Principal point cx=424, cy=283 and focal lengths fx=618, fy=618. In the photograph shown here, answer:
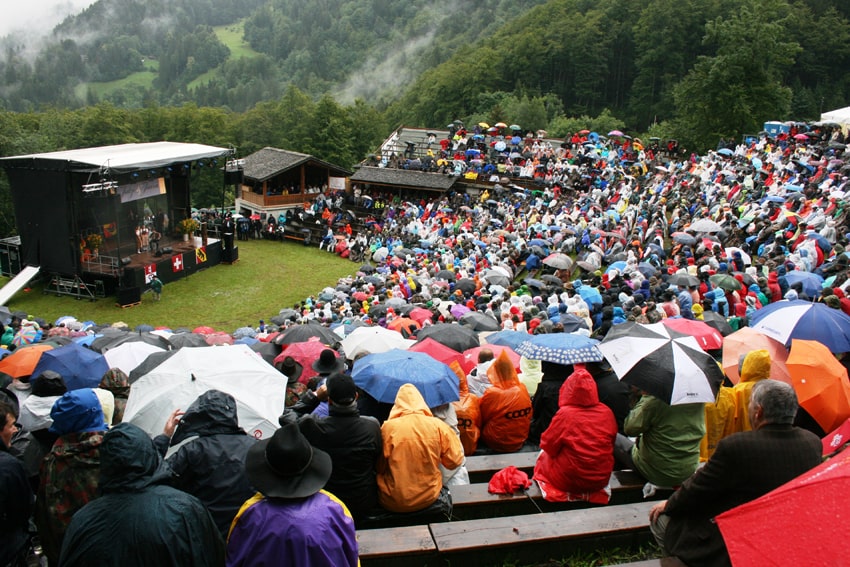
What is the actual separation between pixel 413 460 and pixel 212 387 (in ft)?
6.31

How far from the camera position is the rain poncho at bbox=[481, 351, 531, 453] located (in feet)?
17.9

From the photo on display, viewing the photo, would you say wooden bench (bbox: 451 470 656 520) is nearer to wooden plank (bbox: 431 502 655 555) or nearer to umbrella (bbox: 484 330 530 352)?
wooden plank (bbox: 431 502 655 555)

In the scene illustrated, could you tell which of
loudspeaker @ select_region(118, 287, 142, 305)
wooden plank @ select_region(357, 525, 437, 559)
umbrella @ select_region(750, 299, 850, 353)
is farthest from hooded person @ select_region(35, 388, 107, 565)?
loudspeaker @ select_region(118, 287, 142, 305)

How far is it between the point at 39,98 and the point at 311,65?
155ft

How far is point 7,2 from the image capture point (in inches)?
6058

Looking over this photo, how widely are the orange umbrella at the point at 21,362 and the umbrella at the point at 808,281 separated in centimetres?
1132

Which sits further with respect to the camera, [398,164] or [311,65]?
[311,65]

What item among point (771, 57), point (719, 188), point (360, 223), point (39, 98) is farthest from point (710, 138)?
point (39, 98)

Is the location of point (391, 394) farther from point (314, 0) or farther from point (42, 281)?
point (314, 0)

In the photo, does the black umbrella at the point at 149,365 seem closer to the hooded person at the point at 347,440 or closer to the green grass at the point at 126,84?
the hooded person at the point at 347,440

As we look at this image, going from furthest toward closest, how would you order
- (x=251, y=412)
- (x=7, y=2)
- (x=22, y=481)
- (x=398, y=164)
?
(x=7, y=2) < (x=398, y=164) < (x=251, y=412) < (x=22, y=481)

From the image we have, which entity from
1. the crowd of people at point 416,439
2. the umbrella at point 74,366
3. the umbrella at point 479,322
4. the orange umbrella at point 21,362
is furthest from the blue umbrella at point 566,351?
the orange umbrella at point 21,362

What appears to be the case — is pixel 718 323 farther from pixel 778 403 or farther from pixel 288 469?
pixel 288 469

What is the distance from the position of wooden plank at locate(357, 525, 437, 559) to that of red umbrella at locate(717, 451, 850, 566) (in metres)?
2.05
